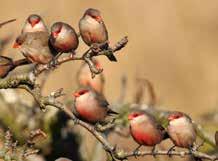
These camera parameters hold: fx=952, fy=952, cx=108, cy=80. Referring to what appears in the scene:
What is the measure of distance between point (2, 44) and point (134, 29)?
10421 millimetres

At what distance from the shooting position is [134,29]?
2359 centimetres

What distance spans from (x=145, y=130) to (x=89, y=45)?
124 centimetres

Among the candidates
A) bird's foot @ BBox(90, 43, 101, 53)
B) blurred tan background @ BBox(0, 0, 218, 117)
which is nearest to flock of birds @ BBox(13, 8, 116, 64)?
bird's foot @ BBox(90, 43, 101, 53)

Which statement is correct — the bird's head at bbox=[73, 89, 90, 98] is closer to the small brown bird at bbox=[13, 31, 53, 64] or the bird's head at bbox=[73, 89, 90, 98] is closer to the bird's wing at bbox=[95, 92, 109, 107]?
the bird's wing at bbox=[95, 92, 109, 107]

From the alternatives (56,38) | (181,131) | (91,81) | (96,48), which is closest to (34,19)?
(56,38)

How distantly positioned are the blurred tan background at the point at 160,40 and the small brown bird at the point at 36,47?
11548mm

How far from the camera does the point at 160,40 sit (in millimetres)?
23312

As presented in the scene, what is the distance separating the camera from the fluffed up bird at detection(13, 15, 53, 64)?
956 centimetres

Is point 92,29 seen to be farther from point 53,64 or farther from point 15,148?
point 15,148

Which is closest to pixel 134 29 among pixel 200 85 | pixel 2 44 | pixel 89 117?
pixel 200 85

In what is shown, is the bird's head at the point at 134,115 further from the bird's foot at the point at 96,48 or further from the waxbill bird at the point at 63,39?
the bird's foot at the point at 96,48

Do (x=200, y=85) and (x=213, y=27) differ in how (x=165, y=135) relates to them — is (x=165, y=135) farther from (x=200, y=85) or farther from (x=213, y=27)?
(x=213, y=27)

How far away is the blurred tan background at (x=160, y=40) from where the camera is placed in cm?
2220

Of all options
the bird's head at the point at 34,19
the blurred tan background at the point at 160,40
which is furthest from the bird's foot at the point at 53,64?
the blurred tan background at the point at 160,40
